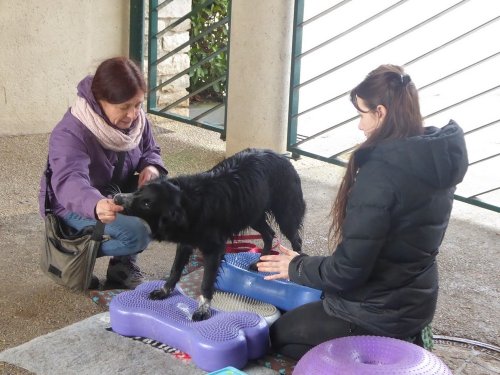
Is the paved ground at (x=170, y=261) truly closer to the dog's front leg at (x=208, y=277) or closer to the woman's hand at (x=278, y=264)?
the dog's front leg at (x=208, y=277)

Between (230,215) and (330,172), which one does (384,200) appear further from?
(330,172)

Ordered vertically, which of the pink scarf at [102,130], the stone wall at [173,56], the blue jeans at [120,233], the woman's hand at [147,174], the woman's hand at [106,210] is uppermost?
the stone wall at [173,56]

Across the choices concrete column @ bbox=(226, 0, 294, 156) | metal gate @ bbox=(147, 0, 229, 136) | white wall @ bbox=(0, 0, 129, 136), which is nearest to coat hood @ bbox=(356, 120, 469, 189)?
concrete column @ bbox=(226, 0, 294, 156)

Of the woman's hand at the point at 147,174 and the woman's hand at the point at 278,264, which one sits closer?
the woman's hand at the point at 278,264

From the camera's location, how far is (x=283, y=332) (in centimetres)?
304

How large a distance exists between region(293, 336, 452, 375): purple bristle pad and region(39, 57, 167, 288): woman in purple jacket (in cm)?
117

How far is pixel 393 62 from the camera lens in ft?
26.8

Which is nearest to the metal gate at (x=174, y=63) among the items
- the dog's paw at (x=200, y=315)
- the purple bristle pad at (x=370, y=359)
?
the dog's paw at (x=200, y=315)

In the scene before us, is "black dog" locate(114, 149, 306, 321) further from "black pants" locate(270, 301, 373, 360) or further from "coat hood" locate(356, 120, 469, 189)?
"coat hood" locate(356, 120, 469, 189)

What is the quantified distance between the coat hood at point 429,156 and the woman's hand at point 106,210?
118 centimetres

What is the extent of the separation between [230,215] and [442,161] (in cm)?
104

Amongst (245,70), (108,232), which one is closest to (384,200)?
(108,232)

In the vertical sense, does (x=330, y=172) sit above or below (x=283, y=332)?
above

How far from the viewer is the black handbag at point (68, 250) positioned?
3.52m
